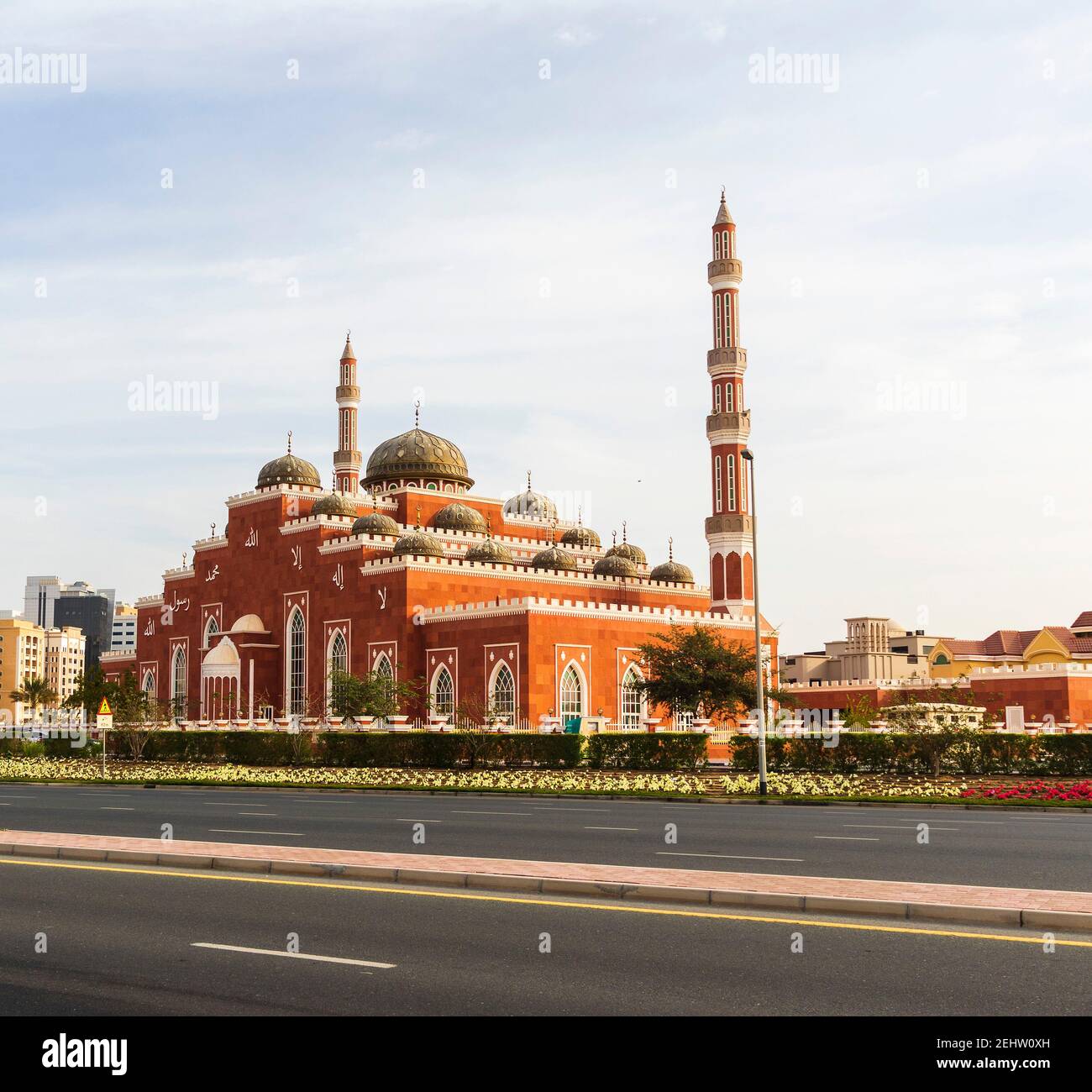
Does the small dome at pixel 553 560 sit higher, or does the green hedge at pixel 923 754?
the small dome at pixel 553 560

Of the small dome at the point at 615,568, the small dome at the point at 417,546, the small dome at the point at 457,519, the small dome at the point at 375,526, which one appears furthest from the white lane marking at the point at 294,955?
the small dome at the point at 457,519

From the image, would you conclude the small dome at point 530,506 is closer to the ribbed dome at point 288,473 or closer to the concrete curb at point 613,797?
the ribbed dome at point 288,473

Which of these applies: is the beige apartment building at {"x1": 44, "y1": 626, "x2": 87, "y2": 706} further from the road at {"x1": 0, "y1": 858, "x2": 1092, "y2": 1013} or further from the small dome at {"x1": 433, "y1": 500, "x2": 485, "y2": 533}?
the road at {"x1": 0, "y1": 858, "x2": 1092, "y2": 1013}

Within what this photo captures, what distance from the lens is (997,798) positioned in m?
24.1

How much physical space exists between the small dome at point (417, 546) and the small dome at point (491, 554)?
51.0 inches

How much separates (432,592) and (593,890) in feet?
134

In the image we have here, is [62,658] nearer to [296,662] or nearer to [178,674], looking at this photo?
[178,674]

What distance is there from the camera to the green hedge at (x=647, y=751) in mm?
34844

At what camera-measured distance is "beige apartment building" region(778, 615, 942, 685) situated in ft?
282

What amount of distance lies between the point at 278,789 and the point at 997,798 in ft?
53.8

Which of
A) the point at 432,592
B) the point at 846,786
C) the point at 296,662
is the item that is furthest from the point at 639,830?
the point at 296,662

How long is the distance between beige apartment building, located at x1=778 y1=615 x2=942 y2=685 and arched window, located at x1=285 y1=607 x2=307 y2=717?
132 feet
